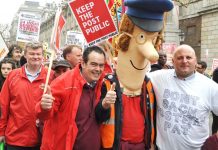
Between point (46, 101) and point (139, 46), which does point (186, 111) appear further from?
point (46, 101)

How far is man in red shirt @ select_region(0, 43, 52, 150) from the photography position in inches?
181

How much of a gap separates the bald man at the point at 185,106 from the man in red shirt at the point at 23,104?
1.49 m


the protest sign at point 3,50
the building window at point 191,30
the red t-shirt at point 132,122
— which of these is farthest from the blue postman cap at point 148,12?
the building window at point 191,30

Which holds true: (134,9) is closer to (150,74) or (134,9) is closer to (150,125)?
(150,74)

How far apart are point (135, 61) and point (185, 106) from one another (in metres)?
0.69

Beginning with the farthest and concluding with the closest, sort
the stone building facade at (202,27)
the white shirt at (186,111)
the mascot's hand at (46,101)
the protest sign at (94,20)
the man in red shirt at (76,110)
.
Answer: the stone building facade at (202,27), the protest sign at (94,20), the white shirt at (186,111), the man in red shirt at (76,110), the mascot's hand at (46,101)

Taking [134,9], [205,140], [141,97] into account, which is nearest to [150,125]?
[141,97]

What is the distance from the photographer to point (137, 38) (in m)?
4.07

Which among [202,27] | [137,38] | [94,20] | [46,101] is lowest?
[46,101]

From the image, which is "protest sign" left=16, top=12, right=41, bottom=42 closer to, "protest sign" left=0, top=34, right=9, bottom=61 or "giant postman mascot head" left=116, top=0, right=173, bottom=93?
"protest sign" left=0, top=34, right=9, bottom=61

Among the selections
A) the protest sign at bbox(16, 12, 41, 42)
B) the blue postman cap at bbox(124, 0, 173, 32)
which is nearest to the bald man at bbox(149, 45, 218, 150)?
the blue postman cap at bbox(124, 0, 173, 32)

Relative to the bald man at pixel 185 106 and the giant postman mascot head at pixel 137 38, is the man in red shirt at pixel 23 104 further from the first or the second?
the bald man at pixel 185 106

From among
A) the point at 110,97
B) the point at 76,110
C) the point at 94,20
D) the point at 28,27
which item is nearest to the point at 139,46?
the point at 110,97

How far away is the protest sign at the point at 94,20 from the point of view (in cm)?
483
